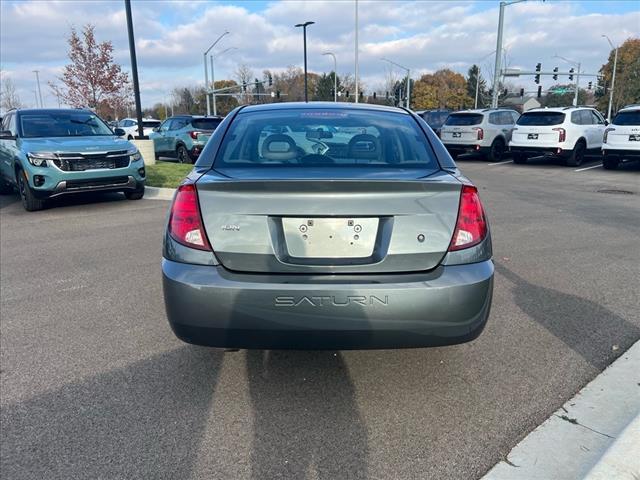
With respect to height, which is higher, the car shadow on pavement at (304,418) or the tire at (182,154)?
the tire at (182,154)

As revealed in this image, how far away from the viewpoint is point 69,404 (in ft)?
9.43

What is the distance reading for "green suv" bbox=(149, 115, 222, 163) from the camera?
16.0m

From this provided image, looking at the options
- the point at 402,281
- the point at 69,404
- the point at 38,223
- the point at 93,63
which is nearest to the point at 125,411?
the point at 69,404

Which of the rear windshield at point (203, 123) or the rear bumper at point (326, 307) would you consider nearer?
the rear bumper at point (326, 307)

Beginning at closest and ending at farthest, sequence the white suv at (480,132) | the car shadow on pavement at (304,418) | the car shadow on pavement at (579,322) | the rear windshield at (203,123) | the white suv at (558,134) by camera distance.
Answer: the car shadow on pavement at (304,418)
the car shadow on pavement at (579,322)
the white suv at (558,134)
the rear windshield at (203,123)
the white suv at (480,132)

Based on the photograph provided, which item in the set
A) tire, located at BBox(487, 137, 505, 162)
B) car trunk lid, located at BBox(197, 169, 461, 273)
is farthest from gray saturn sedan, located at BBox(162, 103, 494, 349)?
tire, located at BBox(487, 137, 505, 162)

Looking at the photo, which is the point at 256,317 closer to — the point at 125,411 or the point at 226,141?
the point at 125,411

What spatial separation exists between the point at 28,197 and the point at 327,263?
7904 millimetres

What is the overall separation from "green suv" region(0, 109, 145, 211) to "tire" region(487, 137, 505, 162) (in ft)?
43.6

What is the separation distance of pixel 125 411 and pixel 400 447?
150cm

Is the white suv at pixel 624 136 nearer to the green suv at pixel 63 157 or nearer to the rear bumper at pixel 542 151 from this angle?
the rear bumper at pixel 542 151

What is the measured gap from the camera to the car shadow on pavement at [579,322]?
3484mm

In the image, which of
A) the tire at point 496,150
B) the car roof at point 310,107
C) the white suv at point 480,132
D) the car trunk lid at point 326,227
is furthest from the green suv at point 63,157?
the tire at point 496,150

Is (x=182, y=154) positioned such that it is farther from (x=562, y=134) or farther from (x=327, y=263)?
(x=327, y=263)
